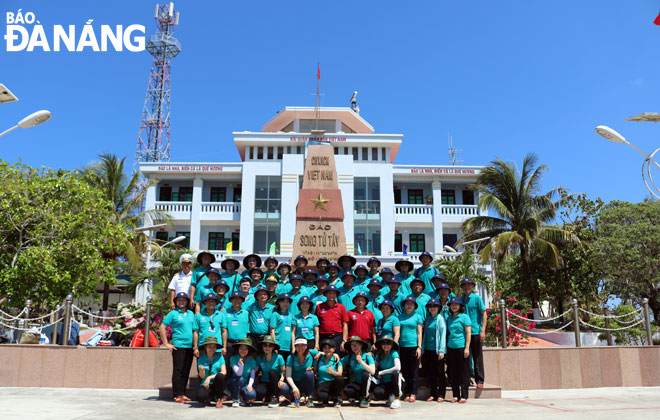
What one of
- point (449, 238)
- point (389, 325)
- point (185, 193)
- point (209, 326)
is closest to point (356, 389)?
point (389, 325)

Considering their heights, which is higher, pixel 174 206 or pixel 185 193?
pixel 185 193

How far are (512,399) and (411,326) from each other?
81.6 inches

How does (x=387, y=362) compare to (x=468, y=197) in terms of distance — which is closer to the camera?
(x=387, y=362)

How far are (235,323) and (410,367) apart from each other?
2586mm

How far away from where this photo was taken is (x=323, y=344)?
7.09m

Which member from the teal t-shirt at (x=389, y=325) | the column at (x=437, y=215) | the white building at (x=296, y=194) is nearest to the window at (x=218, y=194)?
the white building at (x=296, y=194)

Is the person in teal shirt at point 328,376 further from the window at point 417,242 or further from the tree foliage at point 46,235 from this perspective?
the window at point 417,242

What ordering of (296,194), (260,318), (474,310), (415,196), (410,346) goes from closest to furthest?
(410,346) < (260,318) < (474,310) < (296,194) < (415,196)

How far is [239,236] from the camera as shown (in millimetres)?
33312

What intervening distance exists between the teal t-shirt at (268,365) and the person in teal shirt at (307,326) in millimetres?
449

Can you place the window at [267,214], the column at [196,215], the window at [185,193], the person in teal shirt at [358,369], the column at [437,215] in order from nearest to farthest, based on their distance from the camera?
the person in teal shirt at [358,369]
the window at [267,214]
the column at [196,215]
the column at [437,215]
the window at [185,193]

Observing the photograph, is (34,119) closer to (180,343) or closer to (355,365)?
(180,343)

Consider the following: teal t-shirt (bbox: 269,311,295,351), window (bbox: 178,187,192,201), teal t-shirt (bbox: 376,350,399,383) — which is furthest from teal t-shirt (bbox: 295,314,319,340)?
window (bbox: 178,187,192,201)

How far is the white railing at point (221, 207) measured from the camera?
32.9 metres
